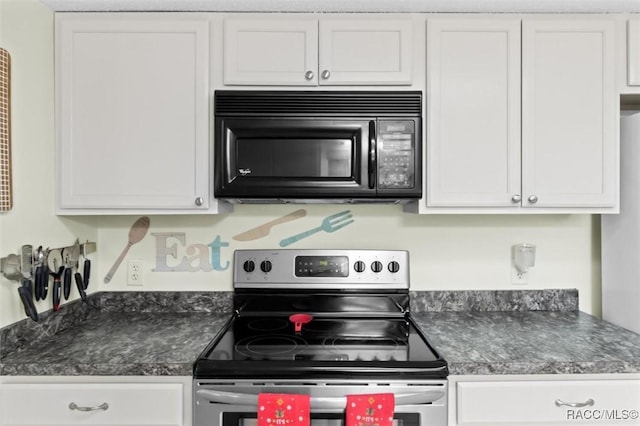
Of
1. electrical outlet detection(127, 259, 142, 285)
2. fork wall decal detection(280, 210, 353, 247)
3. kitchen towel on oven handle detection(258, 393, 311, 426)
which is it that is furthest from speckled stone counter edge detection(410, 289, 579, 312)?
electrical outlet detection(127, 259, 142, 285)

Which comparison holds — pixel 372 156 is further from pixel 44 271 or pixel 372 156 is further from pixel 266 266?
pixel 44 271

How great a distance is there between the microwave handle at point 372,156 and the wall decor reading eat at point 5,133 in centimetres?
129

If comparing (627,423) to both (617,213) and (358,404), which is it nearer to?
(617,213)

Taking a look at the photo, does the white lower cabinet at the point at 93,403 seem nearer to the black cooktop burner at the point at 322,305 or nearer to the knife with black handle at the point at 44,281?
the black cooktop burner at the point at 322,305

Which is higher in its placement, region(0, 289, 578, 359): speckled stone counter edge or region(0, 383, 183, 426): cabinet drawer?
region(0, 289, 578, 359): speckled stone counter edge

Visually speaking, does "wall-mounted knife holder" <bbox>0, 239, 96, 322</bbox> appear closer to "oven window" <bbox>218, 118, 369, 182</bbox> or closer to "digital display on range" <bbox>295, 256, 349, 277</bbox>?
"oven window" <bbox>218, 118, 369, 182</bbox>

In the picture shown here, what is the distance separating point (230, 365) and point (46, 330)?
0.82m

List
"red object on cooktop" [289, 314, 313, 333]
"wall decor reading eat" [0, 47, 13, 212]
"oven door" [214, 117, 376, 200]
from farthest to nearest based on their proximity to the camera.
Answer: "red object on cooktop" [289, 314, 313, 333], "oven door" [214, 117, 376, 200], "wall decor reading eat" [0, 47, 13, 212]

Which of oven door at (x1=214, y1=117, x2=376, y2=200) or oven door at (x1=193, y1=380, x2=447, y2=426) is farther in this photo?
oven door at (x1=214, y1=117, x2=376, y2=200)

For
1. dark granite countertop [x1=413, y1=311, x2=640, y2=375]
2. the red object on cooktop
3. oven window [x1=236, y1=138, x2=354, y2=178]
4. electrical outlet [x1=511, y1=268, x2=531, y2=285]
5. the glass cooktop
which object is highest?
oven window [x1=236, y1=138, x2=354, y2=178]

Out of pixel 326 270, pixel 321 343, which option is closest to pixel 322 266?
pixel 326 270

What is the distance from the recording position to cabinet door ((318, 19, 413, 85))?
5.41ft

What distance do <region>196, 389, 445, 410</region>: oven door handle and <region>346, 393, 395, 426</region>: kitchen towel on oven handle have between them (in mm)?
Answer: 30

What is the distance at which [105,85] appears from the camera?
1645mm
